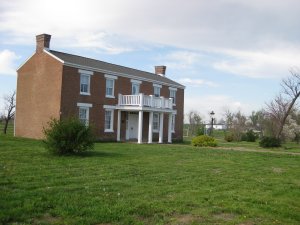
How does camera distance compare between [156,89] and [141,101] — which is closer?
[141,101]

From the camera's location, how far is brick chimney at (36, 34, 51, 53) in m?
30.1

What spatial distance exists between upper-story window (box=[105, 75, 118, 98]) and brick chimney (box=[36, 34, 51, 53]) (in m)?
5.25

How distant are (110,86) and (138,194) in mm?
24222

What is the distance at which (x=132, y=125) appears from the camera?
35.8 m

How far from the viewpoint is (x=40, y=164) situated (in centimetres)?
1364

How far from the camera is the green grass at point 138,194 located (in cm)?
716

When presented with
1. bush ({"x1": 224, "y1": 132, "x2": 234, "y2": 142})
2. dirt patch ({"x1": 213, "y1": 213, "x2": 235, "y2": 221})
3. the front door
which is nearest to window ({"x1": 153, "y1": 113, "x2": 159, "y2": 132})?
the front door

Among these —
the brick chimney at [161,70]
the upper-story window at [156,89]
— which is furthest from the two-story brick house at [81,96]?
the brick chimney at [161,70]

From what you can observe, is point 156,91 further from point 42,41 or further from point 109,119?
point 42,41

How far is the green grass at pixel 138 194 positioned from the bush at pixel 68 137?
2.12 metres

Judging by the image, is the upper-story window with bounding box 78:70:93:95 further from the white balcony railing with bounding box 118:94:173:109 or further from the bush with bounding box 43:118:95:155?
the bush with bounding box 43:118:95:155

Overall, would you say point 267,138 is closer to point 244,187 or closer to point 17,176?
point 244,187

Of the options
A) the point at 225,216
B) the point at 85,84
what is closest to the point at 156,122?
the point at 85,84

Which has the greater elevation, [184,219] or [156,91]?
[156,91]
